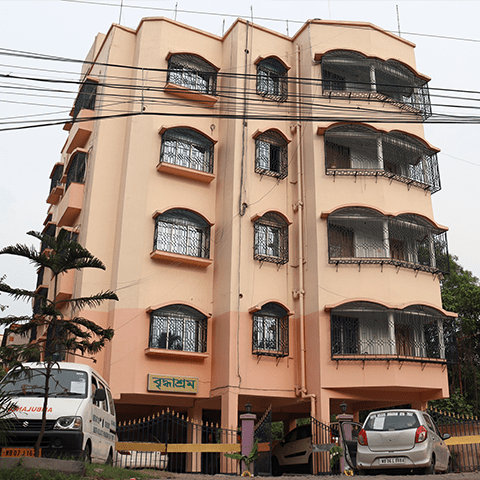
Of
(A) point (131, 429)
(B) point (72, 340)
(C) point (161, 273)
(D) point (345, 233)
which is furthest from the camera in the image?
(D) point (345, 233)

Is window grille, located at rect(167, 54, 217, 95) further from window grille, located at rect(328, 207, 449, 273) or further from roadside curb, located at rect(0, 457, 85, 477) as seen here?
roadside curb, located at rect(0, 457, 85, 477)

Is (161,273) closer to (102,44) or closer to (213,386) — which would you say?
(213,386)

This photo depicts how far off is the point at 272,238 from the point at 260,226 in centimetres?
71

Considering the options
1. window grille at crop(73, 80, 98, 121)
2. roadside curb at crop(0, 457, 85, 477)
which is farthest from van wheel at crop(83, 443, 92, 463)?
window grille at crop(73, 80, 98, 121)

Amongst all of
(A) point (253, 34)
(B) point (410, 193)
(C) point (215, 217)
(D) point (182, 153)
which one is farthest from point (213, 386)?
(A) point (253, 34)

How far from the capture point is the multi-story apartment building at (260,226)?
20.2m

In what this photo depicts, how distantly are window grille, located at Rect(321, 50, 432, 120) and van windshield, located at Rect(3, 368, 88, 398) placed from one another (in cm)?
1601

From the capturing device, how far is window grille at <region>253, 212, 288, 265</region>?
22.0 meters

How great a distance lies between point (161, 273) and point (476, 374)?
1770 centimetres

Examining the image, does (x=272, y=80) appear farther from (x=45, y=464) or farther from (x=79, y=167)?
(x=45, y=464)

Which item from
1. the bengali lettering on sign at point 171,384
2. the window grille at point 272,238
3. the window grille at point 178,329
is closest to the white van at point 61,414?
the bengali lettering on sign at point 171,384

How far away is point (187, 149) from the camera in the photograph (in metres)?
23.0

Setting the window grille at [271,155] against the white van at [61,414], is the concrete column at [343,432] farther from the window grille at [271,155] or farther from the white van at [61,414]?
the window grille at [271,155]

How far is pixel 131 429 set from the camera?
16.2m
